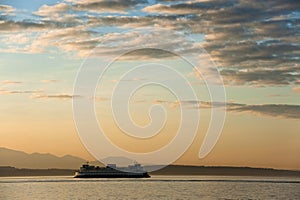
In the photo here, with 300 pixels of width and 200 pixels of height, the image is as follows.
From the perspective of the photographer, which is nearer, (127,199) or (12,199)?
(127,199)

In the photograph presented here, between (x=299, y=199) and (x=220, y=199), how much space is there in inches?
465

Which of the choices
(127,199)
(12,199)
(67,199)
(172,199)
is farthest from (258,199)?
(12,199)

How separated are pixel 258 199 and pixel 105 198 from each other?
19.7 m

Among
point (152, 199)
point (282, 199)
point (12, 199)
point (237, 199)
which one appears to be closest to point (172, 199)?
point (152, 199)

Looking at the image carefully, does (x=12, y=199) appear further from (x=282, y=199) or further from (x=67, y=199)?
(x=282, y=199)

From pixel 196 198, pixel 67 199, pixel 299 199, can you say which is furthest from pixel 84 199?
pixel 299 199

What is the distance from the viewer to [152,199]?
288 ft

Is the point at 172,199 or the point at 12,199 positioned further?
the point at 12,199

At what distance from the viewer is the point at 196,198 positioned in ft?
294

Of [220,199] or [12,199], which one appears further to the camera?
[12,199]

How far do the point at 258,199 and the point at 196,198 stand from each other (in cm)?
799

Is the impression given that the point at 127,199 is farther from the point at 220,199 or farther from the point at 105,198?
the point at 220,199

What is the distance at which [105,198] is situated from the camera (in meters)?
87.9

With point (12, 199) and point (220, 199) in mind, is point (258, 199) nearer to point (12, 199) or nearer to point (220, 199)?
point (220, 199)
